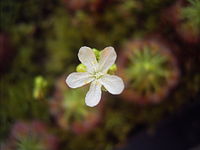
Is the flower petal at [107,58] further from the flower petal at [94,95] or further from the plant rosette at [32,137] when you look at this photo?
the plant rosette at [32,137]

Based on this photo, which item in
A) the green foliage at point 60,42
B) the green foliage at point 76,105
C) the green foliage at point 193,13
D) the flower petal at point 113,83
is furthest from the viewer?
the green foliage at point 60,42

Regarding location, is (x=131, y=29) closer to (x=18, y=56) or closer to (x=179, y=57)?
(x=179, y=57)

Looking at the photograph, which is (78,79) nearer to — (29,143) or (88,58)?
(88,58)

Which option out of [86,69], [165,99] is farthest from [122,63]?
[86,69]

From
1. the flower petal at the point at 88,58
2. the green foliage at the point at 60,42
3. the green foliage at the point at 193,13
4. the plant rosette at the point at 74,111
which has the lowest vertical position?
the flower petal at the point at 88,58

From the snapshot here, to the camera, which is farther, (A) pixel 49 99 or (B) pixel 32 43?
(B) pixel 32 43

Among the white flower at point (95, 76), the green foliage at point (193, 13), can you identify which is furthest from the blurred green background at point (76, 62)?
the white flower at point (95, 76)

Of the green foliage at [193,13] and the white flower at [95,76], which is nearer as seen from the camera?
the white flower at [95,76]
